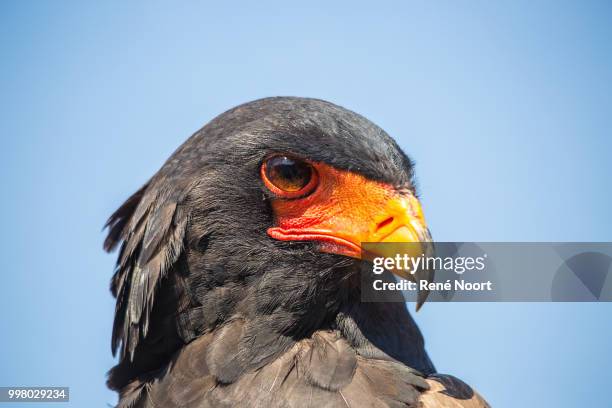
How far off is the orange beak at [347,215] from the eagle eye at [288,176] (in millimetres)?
44

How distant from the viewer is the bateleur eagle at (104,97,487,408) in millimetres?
3850

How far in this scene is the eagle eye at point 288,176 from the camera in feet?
12.9

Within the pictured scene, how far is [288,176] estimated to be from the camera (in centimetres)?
394

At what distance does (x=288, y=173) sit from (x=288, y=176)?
0.06ft

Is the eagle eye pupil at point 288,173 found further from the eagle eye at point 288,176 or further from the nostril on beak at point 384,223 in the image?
the nostril on beak at point 384,223

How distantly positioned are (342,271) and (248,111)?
3.84ft

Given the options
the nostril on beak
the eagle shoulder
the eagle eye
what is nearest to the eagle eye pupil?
the eagle eye

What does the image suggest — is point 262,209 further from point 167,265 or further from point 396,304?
point 396,304

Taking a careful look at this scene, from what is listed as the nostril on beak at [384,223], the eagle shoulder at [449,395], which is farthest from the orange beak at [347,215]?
the eagle shoulder at [449,395]

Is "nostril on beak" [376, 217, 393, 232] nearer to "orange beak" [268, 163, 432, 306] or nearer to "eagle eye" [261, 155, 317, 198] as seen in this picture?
"orange beak" [268, 163, 432, 306]

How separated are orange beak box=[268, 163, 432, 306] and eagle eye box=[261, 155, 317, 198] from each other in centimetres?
4

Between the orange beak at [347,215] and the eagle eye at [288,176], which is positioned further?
the eagle eye at [288,176]

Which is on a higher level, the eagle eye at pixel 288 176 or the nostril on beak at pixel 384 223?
the eagle eye at pixel 288 176

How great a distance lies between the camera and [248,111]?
4176 mm
